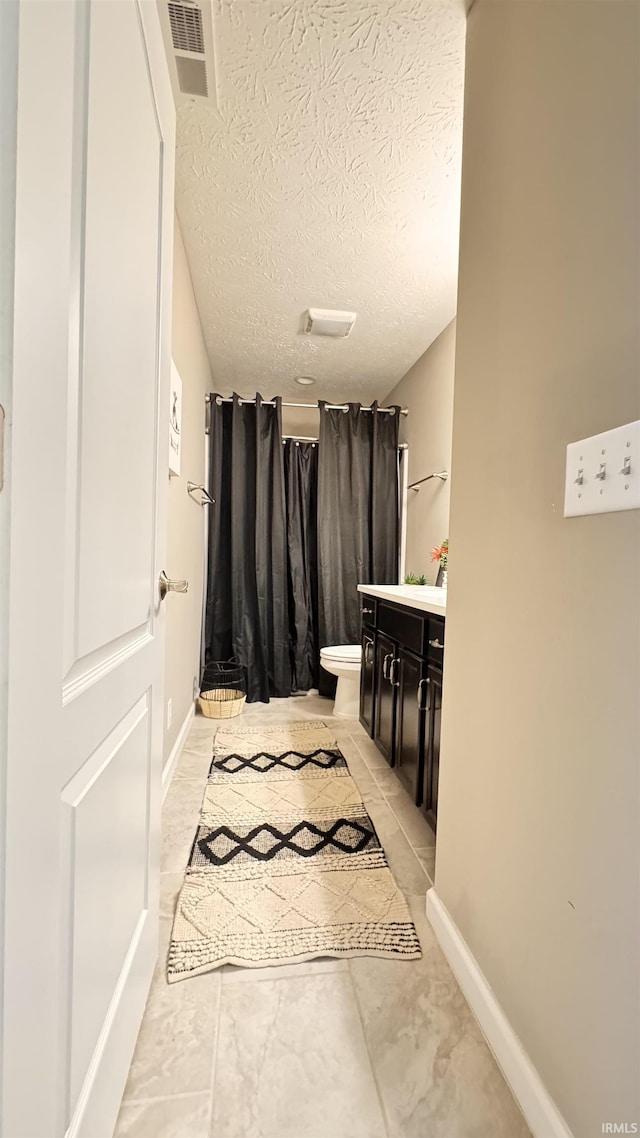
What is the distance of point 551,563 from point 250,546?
8.79 feet

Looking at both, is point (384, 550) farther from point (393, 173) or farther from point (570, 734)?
point (570, 734)

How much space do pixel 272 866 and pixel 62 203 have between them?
1672 millimetres

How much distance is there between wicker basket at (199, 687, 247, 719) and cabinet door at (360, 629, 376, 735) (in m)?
0.81

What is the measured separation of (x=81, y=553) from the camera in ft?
1.87

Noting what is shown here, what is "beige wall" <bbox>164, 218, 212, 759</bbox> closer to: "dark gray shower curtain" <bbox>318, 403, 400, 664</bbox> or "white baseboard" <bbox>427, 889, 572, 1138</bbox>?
"dark gray shower curtain" <bbox>318, 403, 400, 664</bbox>

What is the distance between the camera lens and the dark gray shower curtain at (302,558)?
332cm

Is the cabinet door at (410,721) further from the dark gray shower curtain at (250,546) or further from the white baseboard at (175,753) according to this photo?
the dark gray shower curtain at (250,546)

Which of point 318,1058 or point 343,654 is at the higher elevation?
point 343,654

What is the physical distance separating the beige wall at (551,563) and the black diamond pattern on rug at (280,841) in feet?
1.67

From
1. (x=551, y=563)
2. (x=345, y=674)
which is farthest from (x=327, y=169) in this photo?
(x=345, y=674)

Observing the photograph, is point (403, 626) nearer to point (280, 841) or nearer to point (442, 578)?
point (442, 578)

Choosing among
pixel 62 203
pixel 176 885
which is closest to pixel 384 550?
pixel 176 885

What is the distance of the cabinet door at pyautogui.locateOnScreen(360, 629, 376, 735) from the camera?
2312 millimetres

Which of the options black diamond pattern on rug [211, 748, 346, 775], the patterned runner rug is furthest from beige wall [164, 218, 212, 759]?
the patterned runner rug
